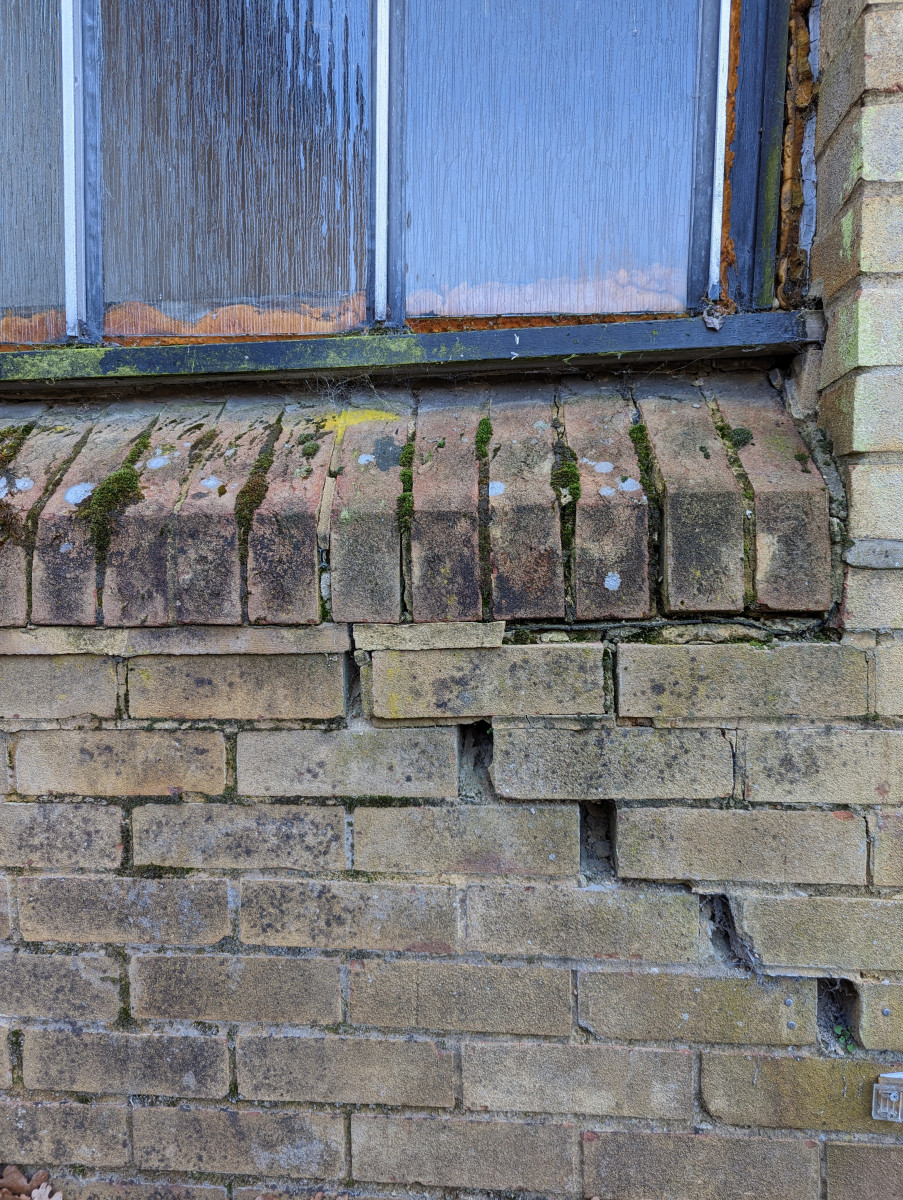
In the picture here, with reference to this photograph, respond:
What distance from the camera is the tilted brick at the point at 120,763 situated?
4.92 feet

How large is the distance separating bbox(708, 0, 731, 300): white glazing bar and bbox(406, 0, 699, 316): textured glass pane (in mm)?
63

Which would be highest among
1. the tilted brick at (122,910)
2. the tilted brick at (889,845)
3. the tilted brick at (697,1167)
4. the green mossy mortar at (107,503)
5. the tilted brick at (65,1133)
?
the green mossy mortar at (107,503)

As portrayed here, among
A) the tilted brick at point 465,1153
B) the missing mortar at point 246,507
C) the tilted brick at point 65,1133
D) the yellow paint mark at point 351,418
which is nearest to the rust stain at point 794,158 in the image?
the yellow paint mark at point 351,418

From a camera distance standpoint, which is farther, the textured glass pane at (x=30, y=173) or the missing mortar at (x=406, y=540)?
the textured glass pane at (x=30, y=173)

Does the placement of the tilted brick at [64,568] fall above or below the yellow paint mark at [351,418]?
below

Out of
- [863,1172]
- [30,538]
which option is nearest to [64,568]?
[30,538]

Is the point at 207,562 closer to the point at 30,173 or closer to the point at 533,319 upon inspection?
the point at 533,319

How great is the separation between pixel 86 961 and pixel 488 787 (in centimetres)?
107

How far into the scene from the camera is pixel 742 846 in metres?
1.40

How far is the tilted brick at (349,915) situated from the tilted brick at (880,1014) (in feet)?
2.98

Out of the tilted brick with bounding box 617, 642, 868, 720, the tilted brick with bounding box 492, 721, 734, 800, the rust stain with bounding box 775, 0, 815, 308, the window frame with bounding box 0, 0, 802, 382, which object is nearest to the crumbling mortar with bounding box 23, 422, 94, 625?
the window frame with bounding box 0, 0, 802, 382

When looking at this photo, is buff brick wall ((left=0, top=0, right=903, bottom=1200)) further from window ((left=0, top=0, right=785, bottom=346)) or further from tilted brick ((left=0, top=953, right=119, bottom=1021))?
window ((left=0, top=0, right=785, bottom=346))

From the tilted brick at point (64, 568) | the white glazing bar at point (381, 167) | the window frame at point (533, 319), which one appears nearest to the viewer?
the tilted brick at point (64, 568)

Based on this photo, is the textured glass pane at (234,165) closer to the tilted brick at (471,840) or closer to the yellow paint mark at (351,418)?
the yellow paint mark at (351,418)
